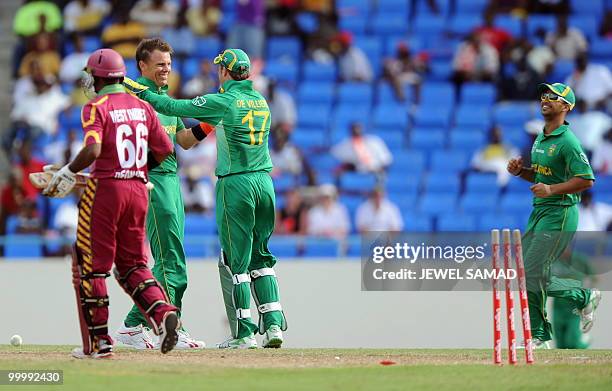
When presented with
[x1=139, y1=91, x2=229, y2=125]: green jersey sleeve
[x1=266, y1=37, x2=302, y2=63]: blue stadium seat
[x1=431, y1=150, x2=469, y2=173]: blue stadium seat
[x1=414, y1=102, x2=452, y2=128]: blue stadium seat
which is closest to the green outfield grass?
[x1=139, y1=91, x2=229, y2=125]: green jersey sleeve

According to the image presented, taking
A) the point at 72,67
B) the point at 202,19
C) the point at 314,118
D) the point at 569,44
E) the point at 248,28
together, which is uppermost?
the point at 202,19

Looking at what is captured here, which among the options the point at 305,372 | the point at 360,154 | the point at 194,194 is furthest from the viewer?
the point at 360,154

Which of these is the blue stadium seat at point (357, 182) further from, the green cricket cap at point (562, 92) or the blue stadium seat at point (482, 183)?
the green cricket cap at point (562, 92)

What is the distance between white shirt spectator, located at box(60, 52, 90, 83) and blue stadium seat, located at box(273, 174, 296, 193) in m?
4.02

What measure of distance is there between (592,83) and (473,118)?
76.6 inches

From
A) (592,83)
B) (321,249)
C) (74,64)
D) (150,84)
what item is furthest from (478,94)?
(150,84)

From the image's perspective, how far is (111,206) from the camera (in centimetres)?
989

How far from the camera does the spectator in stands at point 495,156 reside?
19.8m

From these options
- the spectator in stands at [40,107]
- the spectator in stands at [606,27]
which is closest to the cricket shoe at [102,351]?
the spectator in stands at [40,107]

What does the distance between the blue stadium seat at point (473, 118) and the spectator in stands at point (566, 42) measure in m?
1.75

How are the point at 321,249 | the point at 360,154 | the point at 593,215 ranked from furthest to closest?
the point at 360,154
the point at 593,215
the point at 321,249

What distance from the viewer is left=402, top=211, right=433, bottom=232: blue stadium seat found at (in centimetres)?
1873

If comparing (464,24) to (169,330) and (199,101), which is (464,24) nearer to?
(199,101)

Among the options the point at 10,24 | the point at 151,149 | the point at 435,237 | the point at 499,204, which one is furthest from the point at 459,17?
the point at 151,149
